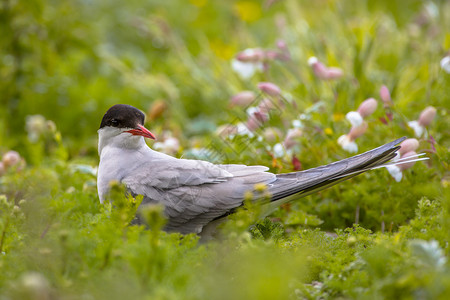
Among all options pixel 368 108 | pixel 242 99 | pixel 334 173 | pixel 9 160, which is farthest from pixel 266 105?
pixel 9 160

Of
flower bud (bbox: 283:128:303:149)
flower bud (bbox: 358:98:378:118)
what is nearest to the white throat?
flower bud (bbox: 283:128:303:149)

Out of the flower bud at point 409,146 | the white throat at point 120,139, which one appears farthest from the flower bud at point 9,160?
the flower bud at point 409,146

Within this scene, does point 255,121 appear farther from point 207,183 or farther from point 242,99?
point 207,183

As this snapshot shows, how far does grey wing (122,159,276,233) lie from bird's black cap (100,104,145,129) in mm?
280

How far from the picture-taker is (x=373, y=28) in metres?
3.90

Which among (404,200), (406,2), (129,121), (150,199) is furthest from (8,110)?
(406,2)

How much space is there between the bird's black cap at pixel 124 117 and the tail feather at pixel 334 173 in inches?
29.4

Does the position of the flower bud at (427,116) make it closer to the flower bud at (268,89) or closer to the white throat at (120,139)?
the flower bud at (268,89)

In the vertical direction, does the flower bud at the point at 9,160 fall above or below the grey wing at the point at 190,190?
above

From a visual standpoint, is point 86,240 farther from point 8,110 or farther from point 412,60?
point 412,60

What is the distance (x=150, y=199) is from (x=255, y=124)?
92cm

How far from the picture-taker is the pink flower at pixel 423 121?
8.71 feet

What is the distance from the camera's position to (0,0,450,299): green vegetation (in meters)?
1.59

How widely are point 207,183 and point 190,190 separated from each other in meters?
0.08
